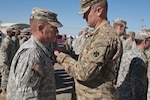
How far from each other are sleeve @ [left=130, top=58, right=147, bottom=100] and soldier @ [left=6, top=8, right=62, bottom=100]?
1.61 metres

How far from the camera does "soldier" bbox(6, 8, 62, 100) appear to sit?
94.4 inches

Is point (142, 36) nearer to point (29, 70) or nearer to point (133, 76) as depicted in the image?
point (133, 76)

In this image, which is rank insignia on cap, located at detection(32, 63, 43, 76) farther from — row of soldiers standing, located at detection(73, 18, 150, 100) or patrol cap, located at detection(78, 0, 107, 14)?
row of soldiers standing, located at detection(73, 18, 150, 100)

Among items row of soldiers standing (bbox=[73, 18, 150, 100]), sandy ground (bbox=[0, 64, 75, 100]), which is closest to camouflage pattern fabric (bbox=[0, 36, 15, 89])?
sandy ground (bbox=[0, 64, 75, 100])

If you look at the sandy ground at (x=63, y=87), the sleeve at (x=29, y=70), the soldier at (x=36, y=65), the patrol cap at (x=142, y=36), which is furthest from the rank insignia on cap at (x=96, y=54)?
the sandy ground at (x=63, y=87)

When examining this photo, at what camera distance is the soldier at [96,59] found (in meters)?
2.72

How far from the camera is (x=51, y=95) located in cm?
269

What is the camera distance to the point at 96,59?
2.68 m

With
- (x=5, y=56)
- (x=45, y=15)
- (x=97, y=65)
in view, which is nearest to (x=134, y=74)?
(x=97, y=65)

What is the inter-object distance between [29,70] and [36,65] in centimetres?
7

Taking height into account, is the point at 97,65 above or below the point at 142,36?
below

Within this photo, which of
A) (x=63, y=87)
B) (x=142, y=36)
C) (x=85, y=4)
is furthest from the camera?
(x=63, y=87)

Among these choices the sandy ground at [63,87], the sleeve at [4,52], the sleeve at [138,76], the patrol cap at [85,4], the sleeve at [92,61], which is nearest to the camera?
the sleeve at [92,61]

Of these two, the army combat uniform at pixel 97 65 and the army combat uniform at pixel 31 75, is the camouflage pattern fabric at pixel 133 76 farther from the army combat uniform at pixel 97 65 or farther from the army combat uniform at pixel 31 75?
the army combat uniform at pixel 31 75
